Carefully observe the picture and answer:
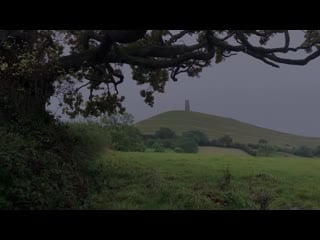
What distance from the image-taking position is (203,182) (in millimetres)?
9555

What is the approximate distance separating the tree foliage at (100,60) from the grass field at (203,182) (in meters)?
1.55

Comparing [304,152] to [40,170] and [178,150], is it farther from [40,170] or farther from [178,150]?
[40,170]

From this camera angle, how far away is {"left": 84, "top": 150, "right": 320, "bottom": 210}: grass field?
8.08 meters

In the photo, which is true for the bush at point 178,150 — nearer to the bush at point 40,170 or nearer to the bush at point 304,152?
the bush at point 304,152

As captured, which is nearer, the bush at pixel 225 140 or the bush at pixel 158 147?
the bush at pixel 225 140

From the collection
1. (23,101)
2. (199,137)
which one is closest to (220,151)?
(199,137)

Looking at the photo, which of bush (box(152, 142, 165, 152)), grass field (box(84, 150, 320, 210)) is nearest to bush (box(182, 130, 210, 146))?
grass field (box(84, 150, 320, 210))

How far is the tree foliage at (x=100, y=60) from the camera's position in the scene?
29.4 feet

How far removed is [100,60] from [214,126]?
170 inches

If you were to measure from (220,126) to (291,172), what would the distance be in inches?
96.4

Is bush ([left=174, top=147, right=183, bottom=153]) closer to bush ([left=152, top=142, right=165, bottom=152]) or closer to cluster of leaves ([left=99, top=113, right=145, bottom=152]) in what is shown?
bush ([left=152, top=142, right=165, bottom=152])

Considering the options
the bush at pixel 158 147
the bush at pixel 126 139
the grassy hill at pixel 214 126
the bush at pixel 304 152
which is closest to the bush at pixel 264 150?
the grassy hill at pixel 214 126

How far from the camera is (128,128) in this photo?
1427cm

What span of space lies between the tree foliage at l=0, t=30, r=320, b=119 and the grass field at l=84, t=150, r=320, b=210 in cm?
155
